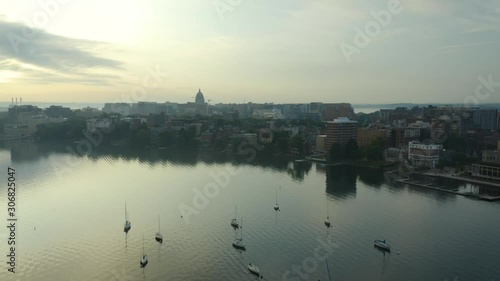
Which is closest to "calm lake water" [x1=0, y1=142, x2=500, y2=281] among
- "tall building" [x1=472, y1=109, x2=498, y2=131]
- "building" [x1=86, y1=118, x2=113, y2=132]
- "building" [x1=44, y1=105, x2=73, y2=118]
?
"building" [x1=86, y1=118, x2=113, y2=132]

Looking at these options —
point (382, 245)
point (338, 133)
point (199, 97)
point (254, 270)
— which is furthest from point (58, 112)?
point (382, 245)

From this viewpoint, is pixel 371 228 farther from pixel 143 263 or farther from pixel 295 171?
pixel 295 171

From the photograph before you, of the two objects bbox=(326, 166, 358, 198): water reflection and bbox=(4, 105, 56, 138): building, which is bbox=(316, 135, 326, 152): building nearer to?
bbox=(326, 166, 358, 198): water reflection

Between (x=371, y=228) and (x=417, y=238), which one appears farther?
(x=371, y=228)

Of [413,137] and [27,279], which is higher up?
[413,137]

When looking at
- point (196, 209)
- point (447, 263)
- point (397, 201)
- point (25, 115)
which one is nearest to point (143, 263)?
point (196, 209)

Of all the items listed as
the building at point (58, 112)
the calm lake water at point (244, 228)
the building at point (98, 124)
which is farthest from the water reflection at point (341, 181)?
the building at point (58, 112)

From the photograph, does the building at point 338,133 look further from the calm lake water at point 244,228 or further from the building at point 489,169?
the building at point 489,169
